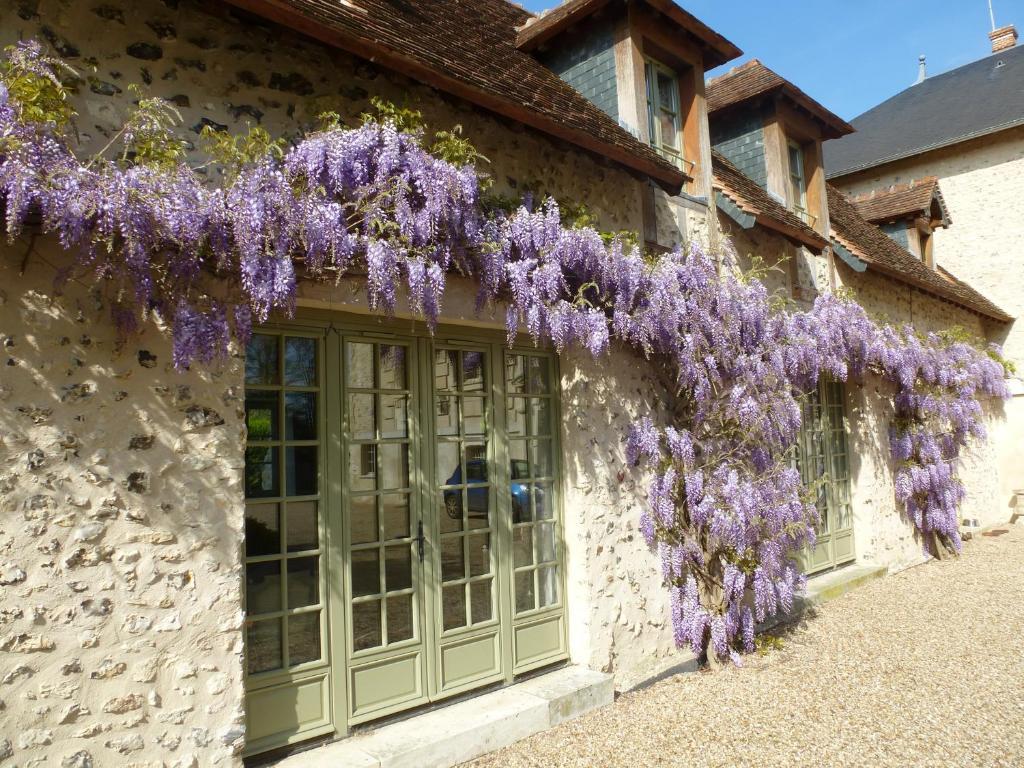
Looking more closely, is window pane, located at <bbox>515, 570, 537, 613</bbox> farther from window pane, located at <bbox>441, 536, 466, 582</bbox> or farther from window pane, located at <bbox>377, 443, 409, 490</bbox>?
window pane, located at <bbox>377, 443, 409, 490</bbox>

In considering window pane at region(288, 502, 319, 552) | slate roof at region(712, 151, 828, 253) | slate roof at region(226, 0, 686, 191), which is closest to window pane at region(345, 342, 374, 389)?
window pane at region(288, 502, 319, 552)

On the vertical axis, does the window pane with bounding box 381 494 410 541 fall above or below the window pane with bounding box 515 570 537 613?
above

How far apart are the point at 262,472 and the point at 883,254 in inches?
308

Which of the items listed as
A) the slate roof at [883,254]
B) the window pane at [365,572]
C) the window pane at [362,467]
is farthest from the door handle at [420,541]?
the slate roof at [883,254]

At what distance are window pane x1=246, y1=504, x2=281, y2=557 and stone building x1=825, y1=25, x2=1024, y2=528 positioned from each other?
9.77m

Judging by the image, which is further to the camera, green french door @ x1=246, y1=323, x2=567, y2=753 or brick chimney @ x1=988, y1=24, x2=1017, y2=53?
brick chimney @ x1=988, y1=24, x2=1017, y2=53

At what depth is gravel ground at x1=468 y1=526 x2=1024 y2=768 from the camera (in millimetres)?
3678

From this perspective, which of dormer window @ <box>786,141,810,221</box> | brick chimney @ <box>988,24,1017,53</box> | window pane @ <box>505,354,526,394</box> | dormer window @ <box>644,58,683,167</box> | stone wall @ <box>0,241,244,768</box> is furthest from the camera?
brick chimney @ <box>988,24,1017,53</box>

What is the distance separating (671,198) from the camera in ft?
18.5

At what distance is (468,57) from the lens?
459cm

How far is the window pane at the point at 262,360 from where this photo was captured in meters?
3.43

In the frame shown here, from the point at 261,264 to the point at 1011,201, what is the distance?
13.3 metres

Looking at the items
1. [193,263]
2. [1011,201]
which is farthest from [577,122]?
[1011,201]

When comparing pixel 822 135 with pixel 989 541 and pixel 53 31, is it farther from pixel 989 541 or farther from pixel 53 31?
pixel 53 31
